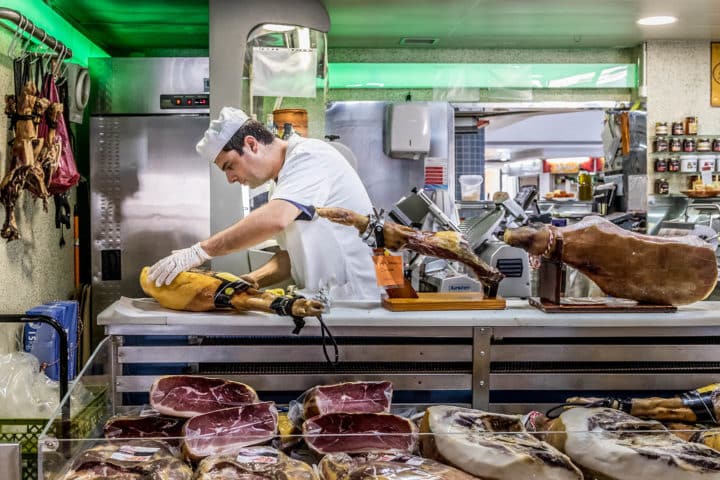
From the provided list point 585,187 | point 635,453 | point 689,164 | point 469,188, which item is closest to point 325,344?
point 635,453

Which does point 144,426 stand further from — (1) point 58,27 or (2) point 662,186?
(2) point 662,186

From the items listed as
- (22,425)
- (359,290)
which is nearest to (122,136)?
(359,290)

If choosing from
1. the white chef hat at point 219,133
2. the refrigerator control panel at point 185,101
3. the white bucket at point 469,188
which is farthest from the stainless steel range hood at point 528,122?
the white chef hat at point 219,133

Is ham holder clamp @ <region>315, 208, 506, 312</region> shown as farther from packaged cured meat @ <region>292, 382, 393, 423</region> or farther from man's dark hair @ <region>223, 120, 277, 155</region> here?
man's dark hair @ <region>223, 120, 277, 155</region>

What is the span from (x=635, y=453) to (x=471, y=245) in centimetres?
249

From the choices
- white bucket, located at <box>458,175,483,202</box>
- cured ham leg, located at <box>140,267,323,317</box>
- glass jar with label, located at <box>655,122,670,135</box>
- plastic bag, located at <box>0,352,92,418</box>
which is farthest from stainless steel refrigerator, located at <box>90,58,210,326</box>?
glass jar with label, located at <box>655,122,670,135</box>

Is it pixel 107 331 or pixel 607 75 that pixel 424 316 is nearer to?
pixel 107 331

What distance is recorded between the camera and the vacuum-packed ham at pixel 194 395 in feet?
5.80

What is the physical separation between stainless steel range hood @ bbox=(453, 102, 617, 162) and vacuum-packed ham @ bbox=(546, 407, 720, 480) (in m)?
5.87

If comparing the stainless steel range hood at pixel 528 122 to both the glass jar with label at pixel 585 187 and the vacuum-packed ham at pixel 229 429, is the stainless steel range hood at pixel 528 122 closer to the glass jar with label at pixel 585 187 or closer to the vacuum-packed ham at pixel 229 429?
the glass jar with label at pixel 585 187

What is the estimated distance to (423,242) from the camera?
2.24m

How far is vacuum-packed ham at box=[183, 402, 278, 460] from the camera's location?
142 centimetres

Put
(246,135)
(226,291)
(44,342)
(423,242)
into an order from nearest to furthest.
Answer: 1. (226,291)
2. (423,242)
3. (246,135)
4. (44,342)

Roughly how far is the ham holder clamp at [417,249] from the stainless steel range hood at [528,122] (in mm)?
5036
